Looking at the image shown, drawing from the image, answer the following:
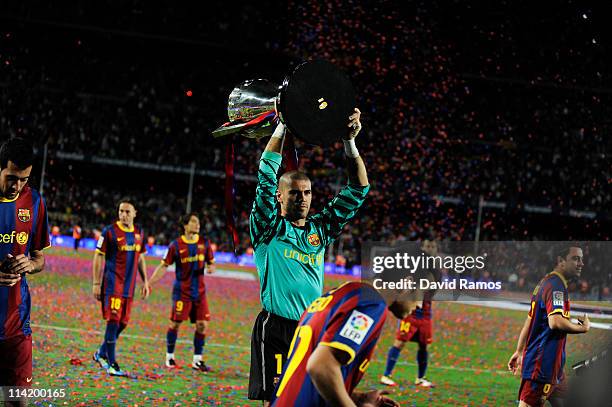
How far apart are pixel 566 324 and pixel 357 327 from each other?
4042 mm

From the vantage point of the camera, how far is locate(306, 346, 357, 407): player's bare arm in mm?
2955

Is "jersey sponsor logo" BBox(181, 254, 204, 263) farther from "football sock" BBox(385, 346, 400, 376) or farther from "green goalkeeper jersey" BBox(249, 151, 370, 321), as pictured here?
"green goalkeeper jersey" BBox(249, 151, 370, 321)

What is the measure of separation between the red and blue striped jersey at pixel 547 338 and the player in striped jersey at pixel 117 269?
5320 millimetres

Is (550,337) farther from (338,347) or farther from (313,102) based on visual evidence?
(338,347)

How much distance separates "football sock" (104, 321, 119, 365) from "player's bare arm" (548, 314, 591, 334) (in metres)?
5.42

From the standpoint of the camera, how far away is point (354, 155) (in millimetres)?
5121

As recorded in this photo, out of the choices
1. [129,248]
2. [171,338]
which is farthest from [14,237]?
[171,338]

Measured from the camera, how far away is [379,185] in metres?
36.1

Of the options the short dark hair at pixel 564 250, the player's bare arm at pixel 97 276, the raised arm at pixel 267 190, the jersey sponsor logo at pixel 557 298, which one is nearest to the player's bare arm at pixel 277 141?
the raised arm at pixel 267 190

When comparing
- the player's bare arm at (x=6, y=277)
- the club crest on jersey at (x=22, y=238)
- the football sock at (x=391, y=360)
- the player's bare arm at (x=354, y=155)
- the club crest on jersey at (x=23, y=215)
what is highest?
the player's bare arm at (x=354, y=155)

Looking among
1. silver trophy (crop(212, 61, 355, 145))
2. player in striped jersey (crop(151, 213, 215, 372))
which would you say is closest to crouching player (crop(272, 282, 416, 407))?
silver trophy (crop(212, 61, 355, 145))

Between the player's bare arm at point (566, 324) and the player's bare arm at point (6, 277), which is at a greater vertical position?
the player's bare arm at point (6, 277)

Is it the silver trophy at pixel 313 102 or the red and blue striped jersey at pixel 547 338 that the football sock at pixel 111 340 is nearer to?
the red and blue striped jersey at pixel 547 338

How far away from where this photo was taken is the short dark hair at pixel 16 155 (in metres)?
5.14
